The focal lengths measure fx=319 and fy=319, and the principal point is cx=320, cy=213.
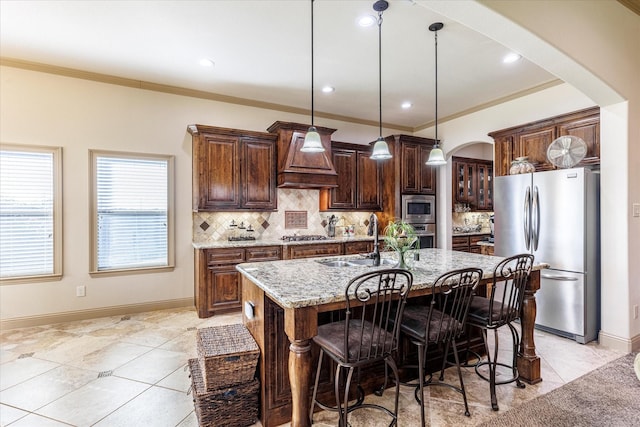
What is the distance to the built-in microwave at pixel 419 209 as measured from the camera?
5457 millimetres

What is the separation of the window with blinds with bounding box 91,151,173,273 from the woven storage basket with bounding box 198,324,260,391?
2.68 meters

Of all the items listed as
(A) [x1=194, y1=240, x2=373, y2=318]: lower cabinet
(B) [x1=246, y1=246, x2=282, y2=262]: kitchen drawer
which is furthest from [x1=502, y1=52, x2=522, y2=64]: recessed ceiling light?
(B) [x1=246, y1=246, x2=282, y2=262]: kitchen drawer

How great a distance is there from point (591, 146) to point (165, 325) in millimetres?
5287

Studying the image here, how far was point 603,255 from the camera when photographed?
129 inches

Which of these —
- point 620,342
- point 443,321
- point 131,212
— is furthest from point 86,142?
point 620,342

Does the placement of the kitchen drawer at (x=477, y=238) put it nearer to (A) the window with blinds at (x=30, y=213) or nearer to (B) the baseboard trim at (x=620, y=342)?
(B) the baseboard trim at (x=620, y=342)

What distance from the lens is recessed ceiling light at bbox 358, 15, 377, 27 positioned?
2822 mm

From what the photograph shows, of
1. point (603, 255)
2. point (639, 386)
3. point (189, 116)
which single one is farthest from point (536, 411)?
point (189, 116)

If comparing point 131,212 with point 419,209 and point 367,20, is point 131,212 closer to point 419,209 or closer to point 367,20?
point 367,20

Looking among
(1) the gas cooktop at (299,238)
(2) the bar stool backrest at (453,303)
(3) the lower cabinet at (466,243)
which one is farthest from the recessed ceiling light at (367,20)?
(3) the lower cabinet at (466,243)

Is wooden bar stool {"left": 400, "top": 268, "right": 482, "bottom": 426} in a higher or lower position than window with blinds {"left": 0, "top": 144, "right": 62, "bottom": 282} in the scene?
lower

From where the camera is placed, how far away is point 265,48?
3.38 meters

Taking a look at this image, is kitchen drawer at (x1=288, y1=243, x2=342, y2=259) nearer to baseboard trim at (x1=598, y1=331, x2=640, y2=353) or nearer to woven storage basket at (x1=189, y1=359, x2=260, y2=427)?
woven storage basket at (x1=189, y1=359, x2=260, y2=427)

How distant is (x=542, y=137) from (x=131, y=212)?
5349 millimetres
